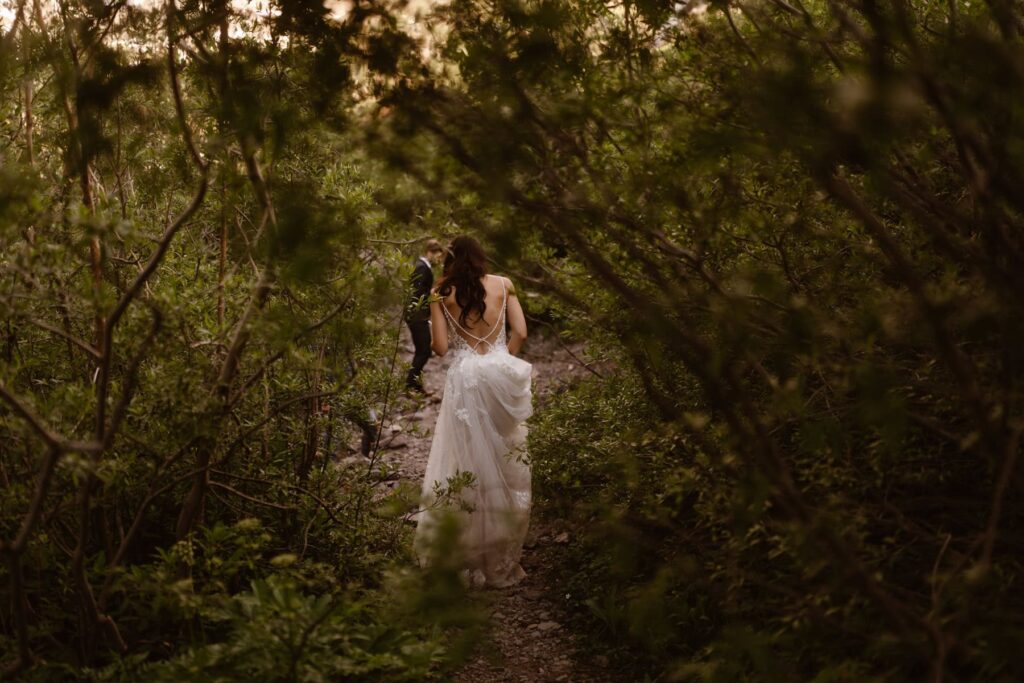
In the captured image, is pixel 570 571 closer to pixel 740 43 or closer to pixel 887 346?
pixel 887 346

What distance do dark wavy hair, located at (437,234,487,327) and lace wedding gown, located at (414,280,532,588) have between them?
15 cm

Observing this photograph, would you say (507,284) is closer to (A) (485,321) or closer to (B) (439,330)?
(A) (485,321)

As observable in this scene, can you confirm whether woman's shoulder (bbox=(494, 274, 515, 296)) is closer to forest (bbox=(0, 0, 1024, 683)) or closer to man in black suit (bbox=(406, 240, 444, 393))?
forest (bbox=(0, 0, 1024, 683))

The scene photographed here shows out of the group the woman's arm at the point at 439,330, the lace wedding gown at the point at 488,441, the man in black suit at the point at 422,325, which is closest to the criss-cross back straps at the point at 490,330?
the lace wedding gown at the point at 488,441

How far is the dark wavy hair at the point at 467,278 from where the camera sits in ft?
22.2

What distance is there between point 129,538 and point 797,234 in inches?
141

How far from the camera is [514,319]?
704 cm

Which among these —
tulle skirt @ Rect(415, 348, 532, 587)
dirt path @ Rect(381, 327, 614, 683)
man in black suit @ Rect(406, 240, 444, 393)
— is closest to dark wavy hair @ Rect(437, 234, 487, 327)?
tulle skirt @ Rect(415, 348, 532, 587)


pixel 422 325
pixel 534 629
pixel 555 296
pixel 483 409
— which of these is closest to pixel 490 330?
pixel 483 409

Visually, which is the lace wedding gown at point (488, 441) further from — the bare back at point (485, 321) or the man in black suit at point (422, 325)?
the man in black suit at point (422, 325)

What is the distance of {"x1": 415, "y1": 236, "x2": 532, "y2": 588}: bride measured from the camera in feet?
22.0

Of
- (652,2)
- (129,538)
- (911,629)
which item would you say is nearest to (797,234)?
(652,2)

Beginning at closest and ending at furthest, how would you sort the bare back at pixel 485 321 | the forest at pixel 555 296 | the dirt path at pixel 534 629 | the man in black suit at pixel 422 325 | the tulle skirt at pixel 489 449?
1. the forest at pixel 555 296
2. the dirt path at pixel 534 629
3. the tulle skirt at pixel 489 449
4. the bare back at pixel 485 321
5. the man in black suit at pixel 422 325

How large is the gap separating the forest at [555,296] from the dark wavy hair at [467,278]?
132 centimetres
